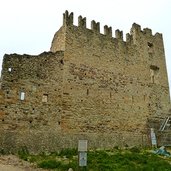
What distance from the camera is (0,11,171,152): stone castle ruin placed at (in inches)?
548

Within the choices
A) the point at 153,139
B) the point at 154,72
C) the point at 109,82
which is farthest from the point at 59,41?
the point at 153,139

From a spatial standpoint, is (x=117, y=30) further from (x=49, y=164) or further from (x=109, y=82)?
(x=49, y=164)

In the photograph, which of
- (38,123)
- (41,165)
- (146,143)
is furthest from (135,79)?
(41,165)

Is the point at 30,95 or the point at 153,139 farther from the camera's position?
the point at 153,139

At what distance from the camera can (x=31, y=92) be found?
47.2 ft

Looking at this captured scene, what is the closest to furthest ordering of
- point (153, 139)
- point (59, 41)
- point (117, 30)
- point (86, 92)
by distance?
point (86, 92), point (59, 41), point (153, 139), point (117, 30)

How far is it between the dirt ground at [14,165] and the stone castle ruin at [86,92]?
1343mm

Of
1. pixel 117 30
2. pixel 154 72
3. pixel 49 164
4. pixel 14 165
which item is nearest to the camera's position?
pixel 14 165

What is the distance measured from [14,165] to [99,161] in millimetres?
3333

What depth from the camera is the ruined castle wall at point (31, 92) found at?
1362 centimetres

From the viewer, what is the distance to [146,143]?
58.3 feet

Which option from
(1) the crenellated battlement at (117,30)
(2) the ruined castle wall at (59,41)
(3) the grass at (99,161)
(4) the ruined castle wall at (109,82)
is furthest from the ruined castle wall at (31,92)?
(1) the crenellated battlement at (117,30)

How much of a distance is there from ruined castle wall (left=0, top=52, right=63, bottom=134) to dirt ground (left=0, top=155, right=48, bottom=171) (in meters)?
1.84

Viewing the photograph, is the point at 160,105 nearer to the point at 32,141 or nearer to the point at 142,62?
the point at 142,62
